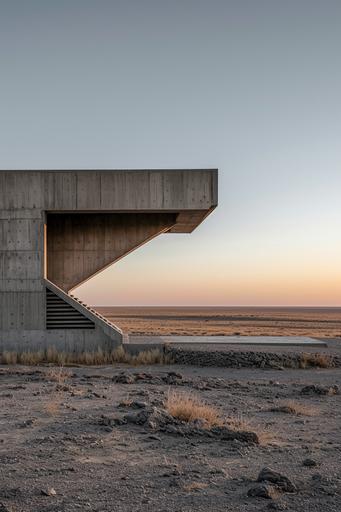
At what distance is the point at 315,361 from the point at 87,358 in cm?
718

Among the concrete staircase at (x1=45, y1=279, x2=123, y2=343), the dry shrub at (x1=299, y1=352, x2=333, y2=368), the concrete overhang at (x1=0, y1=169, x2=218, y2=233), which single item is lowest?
the dry shrub at (x1=299, y1=352, x2=333, y2=368)

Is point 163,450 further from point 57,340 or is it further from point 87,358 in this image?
point 57,340

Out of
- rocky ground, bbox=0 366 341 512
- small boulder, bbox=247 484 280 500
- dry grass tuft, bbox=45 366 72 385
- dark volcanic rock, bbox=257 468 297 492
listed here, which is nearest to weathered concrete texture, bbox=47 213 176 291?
dry grass tuft, bbox=45 366 72 385

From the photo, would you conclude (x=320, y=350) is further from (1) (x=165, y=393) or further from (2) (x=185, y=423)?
(2) (x=185, y=423)

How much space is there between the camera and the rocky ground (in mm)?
5363

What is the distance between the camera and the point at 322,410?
10.1 metres

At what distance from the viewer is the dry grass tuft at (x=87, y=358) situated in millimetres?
16750

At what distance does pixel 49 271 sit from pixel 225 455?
1473 centimetres

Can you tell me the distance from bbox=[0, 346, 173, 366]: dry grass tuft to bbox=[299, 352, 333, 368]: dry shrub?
13.8 feet

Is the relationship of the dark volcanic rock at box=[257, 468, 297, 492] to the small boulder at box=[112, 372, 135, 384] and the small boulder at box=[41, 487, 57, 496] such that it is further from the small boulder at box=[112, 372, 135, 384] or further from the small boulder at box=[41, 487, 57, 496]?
the small boulder at box=[112, 372, 135, 384]

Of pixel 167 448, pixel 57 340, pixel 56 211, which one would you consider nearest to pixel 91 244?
pixel 56 211

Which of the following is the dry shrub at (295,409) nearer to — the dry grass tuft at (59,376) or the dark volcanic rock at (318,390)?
the dark volcanic rock at (318,390)

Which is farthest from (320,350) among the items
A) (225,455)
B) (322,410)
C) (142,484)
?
(142,484)

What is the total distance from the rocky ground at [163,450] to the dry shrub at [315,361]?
13.7 feet
